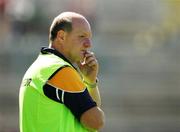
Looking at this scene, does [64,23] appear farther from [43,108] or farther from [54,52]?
[43,108]

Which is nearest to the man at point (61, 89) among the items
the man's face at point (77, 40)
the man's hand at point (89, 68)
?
the man's face at point (77, 40)

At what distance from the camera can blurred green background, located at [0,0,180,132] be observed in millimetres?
10156

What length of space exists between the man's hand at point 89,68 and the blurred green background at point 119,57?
575 cm

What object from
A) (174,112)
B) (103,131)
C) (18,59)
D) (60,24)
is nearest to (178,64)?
(174,112)

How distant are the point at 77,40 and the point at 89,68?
30 cm

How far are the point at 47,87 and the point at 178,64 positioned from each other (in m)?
6.95

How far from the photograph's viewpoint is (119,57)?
10492 millimetres

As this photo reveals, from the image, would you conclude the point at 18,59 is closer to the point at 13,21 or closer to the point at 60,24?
the point at 13,21

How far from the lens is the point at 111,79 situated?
33.9ft

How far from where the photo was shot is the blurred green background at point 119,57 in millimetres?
10156

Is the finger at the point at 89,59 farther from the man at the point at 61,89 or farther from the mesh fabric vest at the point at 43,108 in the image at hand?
the mesh fabric vest at the point at 43,108

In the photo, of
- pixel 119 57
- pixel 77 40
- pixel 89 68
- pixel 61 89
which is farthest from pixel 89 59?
pixel 119 57

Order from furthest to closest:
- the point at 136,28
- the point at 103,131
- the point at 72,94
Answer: the point at 136,28 < the point at 103,131 < the point at 72,94

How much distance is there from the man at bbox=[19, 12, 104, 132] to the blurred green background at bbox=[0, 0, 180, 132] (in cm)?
603
